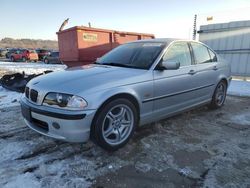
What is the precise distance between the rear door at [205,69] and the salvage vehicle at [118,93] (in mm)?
25

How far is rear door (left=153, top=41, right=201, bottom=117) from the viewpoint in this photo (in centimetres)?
338

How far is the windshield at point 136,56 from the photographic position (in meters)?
3.46

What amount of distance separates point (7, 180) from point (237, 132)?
357 centimetres

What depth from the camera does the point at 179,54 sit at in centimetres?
390

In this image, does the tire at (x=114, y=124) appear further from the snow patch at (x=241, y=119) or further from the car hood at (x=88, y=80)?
the snow patch at (x=241, y=119)

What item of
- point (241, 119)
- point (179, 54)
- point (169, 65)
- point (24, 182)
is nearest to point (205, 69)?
point (179, 54)

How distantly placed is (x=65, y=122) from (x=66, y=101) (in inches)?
9.8

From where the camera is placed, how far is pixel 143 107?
10.5 feet

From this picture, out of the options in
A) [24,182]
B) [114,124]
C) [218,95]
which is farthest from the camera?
[218,95]

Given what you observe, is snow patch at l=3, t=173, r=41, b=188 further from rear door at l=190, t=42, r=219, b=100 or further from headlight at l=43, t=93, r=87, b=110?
rear door at l=190, t=42, r=219, b=100

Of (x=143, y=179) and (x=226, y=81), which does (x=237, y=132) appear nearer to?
(x=226, y=81)

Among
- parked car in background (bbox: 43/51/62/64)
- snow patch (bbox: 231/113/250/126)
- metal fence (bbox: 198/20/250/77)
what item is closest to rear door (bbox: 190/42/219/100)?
snow patch (bbox: 231/113/250/126)

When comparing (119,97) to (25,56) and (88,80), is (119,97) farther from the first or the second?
(25,56)

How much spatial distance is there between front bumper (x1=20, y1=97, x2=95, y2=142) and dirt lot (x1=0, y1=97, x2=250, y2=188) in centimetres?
35
